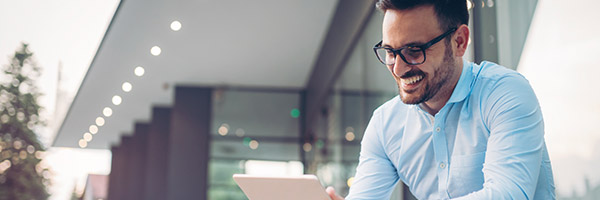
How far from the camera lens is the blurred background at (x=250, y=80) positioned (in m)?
2.48

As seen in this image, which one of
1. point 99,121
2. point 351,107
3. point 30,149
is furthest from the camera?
point 30,149

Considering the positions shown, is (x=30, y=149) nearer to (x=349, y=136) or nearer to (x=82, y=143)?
(x=82, y=143)

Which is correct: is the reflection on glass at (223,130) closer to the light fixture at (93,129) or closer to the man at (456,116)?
the light fixture at (93,129)

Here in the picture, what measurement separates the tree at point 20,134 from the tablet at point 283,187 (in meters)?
18.9

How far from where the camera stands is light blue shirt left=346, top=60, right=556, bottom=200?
139 cm

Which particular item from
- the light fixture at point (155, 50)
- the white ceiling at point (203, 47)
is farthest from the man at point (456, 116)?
the light fixture at point (155, 50)

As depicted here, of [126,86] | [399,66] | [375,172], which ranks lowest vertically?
[375,172]

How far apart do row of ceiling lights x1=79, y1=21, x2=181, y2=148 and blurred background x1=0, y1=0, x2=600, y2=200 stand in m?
0.04

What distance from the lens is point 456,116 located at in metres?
1.61

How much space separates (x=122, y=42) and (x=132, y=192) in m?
6.51

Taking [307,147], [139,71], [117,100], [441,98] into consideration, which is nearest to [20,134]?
[117,100]

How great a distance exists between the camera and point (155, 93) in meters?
10.8

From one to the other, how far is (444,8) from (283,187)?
0.57 m

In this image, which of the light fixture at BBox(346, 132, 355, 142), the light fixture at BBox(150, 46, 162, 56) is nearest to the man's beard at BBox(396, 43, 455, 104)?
the light fixture at BBox(346, 132, 355, 142)
